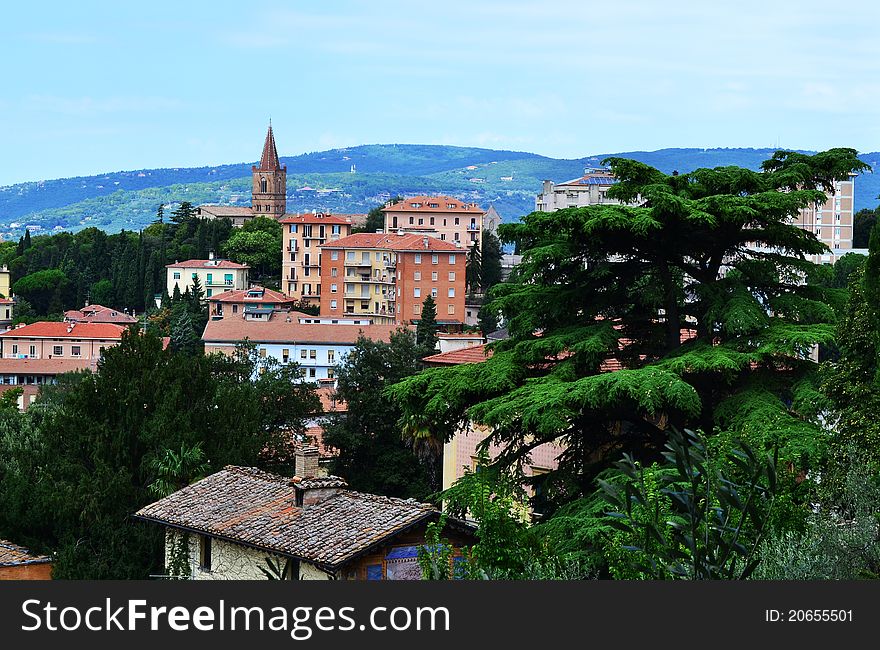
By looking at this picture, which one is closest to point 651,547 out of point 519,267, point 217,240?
point 519,267

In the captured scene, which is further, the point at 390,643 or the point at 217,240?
the point at 217,240

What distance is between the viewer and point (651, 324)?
19.4 m

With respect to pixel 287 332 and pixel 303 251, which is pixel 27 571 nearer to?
pixel 287 332

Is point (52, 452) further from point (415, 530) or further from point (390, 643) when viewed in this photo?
point (390, 643)

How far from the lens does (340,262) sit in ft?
371

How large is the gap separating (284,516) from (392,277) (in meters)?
88.7

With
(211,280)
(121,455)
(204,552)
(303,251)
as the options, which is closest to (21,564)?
(121,455)

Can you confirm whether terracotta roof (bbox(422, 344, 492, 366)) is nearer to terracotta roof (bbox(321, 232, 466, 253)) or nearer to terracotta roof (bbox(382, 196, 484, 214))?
terracotta roof (bbox(321, 232, 466, 253))

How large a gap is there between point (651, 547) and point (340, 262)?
345 feet

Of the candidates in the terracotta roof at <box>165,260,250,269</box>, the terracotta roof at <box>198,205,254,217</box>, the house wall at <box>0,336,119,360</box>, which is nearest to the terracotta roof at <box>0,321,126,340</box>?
the house wall at <box>0,336,119,360</box>

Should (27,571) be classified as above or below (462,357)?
below

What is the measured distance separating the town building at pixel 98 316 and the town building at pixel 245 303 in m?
8.63

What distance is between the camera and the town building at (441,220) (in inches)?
4906

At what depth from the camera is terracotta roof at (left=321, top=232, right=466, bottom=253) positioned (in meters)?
106
